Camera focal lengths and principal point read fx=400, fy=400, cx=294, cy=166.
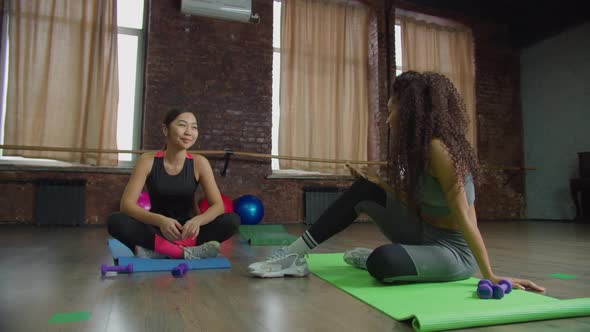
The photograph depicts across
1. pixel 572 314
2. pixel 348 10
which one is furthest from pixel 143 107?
pixel 572 314

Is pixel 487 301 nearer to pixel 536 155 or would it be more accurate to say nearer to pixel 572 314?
pixel 572 314

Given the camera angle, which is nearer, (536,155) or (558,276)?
(558,276)

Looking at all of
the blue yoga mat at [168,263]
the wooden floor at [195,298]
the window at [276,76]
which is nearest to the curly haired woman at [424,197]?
the wooden floor at [195,298]

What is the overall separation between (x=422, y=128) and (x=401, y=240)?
0.48 m

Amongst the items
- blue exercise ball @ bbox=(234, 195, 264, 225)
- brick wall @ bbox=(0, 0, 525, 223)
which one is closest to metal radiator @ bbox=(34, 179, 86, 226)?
brick wall @ bbox=(0, 0, 525, 223)

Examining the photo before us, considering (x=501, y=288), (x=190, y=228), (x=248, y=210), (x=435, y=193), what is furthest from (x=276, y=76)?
(x=501, y=288)

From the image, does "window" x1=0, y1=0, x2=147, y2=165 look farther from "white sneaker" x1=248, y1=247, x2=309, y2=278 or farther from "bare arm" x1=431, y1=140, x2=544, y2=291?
"bare arm" x1=431, y1=140, x2=544, y2=291

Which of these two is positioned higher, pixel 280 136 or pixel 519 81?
pixel 519 81

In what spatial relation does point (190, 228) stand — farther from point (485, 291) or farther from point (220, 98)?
point (220, 98)

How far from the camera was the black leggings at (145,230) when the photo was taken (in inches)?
74.5

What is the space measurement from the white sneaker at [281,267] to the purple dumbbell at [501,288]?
0.73 m

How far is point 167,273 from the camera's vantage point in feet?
5.70

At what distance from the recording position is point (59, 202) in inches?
163

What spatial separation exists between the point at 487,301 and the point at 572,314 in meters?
0.22
